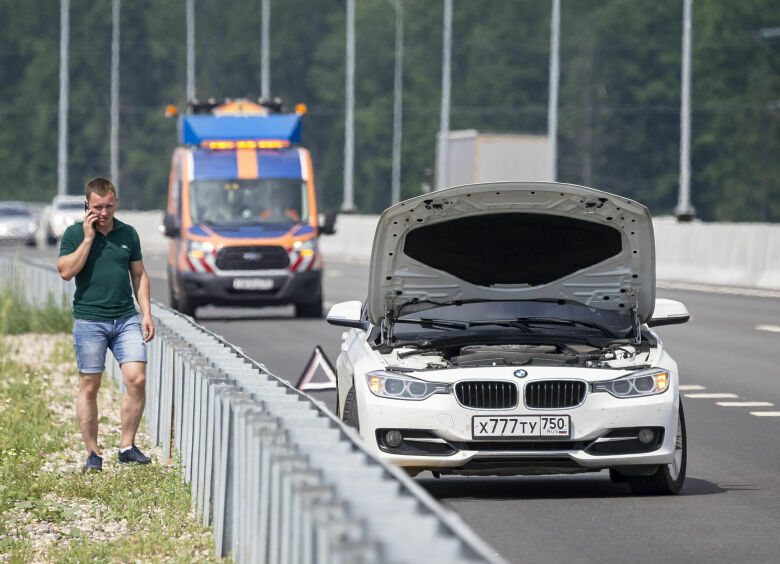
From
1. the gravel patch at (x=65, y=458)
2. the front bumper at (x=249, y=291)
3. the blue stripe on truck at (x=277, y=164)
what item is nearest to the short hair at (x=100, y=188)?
the gravel patch at (x=65, y=458)

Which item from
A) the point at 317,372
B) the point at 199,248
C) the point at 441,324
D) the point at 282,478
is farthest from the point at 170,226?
the point at 282,478

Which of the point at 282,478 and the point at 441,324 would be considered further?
the point at 441,324

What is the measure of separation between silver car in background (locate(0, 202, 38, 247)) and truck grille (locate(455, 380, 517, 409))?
204ft

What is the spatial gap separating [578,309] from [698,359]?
34.3 ft

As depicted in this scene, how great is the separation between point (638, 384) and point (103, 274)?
309 cm

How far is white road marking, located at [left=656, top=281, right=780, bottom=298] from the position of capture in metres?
34.7

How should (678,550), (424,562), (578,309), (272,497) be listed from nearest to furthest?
(424,562)
(272,497)
(678,550)
(578,309)

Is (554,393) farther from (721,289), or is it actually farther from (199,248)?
(721,289)

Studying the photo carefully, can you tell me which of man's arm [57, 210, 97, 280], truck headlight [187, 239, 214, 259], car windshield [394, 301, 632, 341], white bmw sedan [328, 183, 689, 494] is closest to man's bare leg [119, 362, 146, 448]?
man's arm [57, 210, 97, 280]

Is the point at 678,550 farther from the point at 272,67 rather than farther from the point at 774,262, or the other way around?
the point at 272,67

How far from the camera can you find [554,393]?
34.7 feet

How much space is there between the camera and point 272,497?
22.3 ft

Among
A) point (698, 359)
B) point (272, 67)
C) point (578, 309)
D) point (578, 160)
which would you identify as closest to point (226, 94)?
point (272, 67)

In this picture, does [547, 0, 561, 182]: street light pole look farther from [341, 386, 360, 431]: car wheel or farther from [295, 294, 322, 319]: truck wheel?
[341, 386, 360, 431]: car wheel
